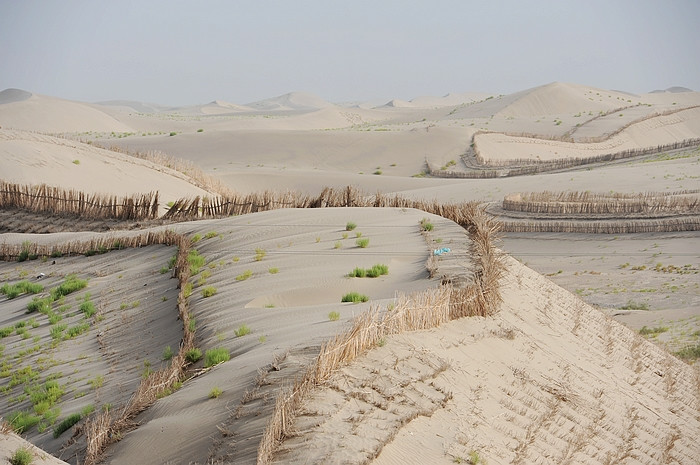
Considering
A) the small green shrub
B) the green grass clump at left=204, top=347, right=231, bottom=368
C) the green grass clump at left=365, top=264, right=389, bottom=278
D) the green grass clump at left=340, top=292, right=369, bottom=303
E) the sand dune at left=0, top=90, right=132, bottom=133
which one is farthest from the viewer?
the sand dune at left=0, top=90, right=132, bottom=133

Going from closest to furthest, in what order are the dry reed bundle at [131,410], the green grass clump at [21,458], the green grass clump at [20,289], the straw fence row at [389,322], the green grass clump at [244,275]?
the green grass clump at [21,458], the straw fence row at [389,322], the dry reed bundle at [131,410], the green grass clump at [244,275], the green grass clump at [20,289]

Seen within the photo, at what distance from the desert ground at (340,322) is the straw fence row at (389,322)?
4 cm

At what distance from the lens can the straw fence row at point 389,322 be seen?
790cm

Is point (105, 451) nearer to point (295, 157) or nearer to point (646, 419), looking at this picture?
point (646, 419)

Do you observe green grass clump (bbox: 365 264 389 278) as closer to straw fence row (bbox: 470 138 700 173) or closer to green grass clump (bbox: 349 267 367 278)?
green grass clump (bbox: 349 267 367 278)

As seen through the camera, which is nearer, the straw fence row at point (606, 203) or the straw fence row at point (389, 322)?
the straw fence row at point (389, 322)

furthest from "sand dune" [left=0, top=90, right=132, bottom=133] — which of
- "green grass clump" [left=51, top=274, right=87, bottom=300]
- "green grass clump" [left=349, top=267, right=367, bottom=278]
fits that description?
"green grass clump" [left=349, top=267, right=367, bottom=278]

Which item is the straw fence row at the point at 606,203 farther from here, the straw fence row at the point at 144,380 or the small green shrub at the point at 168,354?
the small green shrub at the point at 168,354

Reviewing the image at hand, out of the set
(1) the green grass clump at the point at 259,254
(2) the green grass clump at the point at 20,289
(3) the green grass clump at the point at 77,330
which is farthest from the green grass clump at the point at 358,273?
(2) the green grass clump at the point at 20,289

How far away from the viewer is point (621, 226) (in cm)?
2845

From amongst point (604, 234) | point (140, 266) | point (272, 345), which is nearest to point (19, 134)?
point (140, 266)

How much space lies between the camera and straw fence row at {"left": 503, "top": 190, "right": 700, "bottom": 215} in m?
29.1

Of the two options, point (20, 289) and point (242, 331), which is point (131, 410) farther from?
point (20, 289)

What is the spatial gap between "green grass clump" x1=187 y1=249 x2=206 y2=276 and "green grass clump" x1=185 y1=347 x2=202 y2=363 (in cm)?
585
